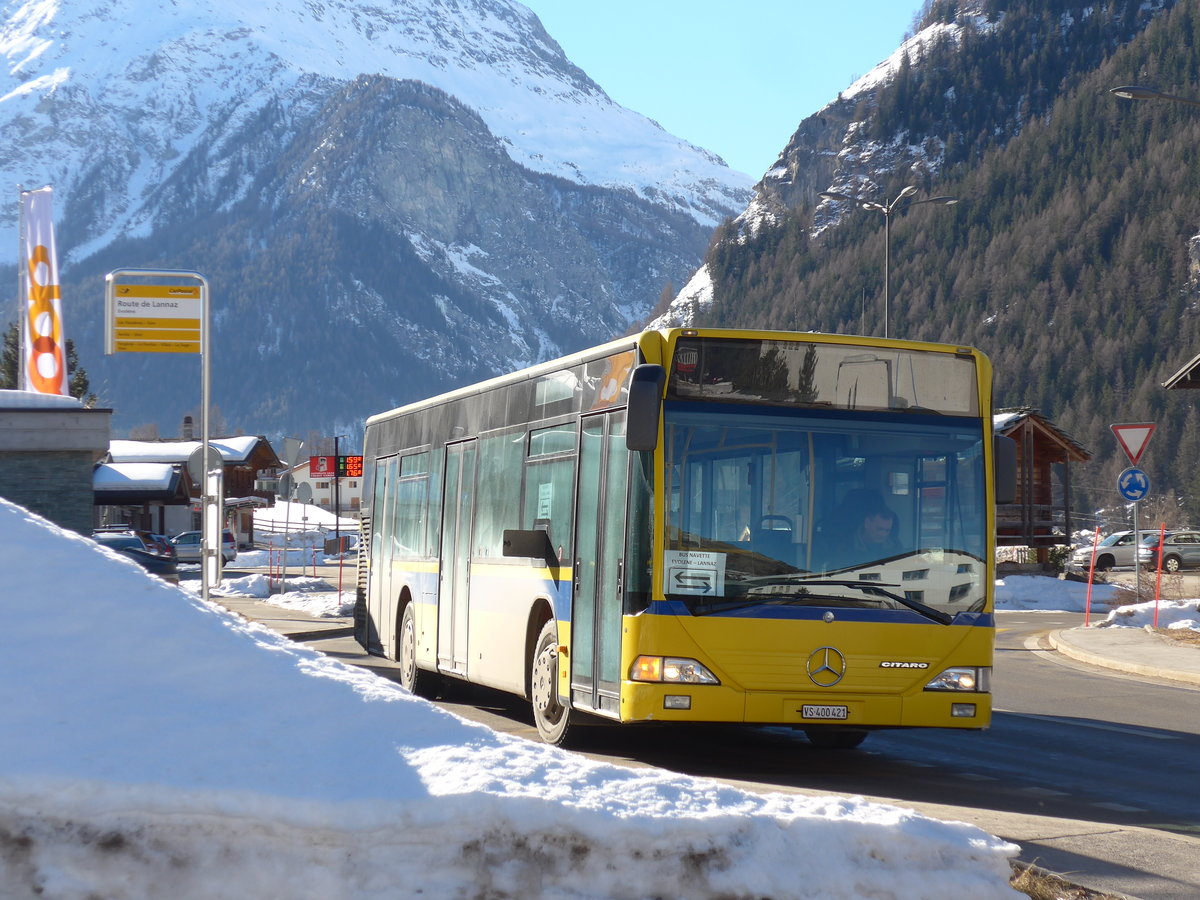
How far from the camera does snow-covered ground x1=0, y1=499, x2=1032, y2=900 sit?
15.3 feet

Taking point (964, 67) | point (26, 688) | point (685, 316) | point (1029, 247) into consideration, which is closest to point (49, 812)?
point (26, 688)

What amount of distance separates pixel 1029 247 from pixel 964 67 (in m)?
44.7

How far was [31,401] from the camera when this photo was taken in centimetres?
1944

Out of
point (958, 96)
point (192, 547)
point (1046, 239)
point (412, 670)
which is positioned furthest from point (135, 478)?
point (958, 96)

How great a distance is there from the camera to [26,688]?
508 centimetres

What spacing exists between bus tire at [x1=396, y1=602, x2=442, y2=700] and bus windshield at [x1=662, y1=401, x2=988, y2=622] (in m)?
6.19

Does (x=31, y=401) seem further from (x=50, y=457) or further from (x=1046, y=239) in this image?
(x=1046, y=239)

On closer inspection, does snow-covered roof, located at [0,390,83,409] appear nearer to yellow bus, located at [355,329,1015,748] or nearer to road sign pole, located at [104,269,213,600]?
road sign pole, located at [104,269,213,600]

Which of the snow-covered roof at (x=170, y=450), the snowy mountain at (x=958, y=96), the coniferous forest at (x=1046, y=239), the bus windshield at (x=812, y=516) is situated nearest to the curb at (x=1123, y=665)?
the bus windshield at (x=812, y=516)

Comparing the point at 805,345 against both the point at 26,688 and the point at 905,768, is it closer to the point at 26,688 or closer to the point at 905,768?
the point at 905,768

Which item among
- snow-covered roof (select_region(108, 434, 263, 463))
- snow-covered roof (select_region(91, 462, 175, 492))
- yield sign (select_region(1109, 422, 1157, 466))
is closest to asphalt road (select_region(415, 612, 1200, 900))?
yield sign (select_region(1109, 422, 1157, 466))

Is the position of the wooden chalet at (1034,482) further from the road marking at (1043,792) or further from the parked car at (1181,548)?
the road marking at (1043,792)

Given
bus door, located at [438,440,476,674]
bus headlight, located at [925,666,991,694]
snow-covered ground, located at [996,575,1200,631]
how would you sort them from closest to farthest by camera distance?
bus headlight, located at [925,666,991,694] → bus door, located at [438,440,476,674] → snow-covered ground, located at [996,575,1200,631]

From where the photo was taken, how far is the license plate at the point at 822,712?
9852mm
